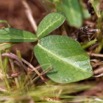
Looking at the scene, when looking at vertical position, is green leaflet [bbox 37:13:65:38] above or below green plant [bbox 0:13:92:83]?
above

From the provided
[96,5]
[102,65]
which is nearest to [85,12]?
[96,5]

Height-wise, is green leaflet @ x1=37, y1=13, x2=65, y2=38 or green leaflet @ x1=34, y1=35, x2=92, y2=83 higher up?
green leaflet @ x1=37, y1=13, x2=65, y2=38

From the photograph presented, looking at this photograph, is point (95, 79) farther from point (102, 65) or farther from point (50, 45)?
point (50, 45)

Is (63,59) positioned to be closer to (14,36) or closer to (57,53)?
(57,53)

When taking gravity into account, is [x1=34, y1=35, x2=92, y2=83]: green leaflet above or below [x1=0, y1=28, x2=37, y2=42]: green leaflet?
below

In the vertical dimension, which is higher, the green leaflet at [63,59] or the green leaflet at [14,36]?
the green leaflet at [14,36]

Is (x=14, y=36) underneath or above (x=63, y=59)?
above

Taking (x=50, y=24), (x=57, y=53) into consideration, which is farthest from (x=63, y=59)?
(x=50, y=24)

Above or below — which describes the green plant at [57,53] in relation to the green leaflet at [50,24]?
below
